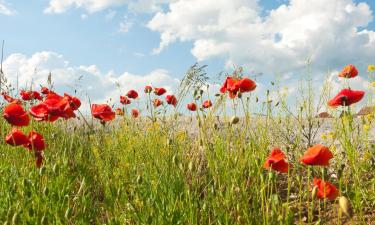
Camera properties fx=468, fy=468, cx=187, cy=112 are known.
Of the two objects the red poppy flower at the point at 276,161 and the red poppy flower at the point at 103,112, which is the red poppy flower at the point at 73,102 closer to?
the red poppy flower at the point at 103,112

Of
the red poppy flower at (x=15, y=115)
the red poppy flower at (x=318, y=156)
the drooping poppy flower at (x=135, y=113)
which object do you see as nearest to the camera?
the red poppy flower at (x=318, y=156)

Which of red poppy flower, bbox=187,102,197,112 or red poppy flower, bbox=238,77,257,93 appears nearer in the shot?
red poppy flower, bbox=238,77,257,93

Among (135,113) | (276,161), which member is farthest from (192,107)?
(276,161)

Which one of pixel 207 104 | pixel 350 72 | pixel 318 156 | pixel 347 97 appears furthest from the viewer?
pixel 207 104

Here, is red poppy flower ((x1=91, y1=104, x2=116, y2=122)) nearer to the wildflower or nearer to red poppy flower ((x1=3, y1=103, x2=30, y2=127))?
red poppy flower ((x1=3, y1=103, x2=30, y2=127))

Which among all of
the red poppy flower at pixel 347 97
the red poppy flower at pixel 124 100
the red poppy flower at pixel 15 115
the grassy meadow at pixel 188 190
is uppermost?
the red poppy flower at pixel 124 100

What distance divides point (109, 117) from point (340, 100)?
4.93 feet

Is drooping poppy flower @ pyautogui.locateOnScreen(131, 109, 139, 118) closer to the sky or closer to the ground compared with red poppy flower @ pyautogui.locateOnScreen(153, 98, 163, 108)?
closer to the ground

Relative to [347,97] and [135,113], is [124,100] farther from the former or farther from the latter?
[347,97]

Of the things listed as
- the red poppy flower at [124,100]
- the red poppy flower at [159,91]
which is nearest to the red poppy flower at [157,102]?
the red poppy flower at [159,91]

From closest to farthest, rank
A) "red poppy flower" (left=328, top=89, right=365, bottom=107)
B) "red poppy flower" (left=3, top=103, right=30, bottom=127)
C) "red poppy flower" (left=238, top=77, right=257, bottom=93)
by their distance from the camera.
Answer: "red poppy flower" (left=328, top=89, right=365, bottom=107) → "red poppy flower" (left=3, top=103, right=30, bottom=127) → "red poppy flower" (left=238, top=77, right=257, bottom=93)

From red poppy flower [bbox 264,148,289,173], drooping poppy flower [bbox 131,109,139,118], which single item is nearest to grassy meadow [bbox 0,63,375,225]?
red poppy flower [bbox 264,148,289,173]

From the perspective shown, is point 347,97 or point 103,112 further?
point 103,112

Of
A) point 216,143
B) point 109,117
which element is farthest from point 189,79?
point 109,117
